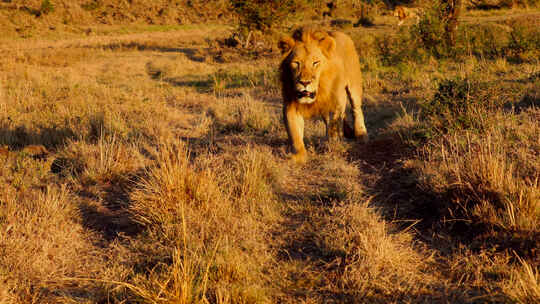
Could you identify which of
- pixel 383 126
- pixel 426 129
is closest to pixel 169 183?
pixel 426 129

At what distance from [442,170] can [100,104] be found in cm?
793

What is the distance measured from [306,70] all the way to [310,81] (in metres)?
0.16

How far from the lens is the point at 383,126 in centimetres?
776

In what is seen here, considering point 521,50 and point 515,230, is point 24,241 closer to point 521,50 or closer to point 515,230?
point 515,230

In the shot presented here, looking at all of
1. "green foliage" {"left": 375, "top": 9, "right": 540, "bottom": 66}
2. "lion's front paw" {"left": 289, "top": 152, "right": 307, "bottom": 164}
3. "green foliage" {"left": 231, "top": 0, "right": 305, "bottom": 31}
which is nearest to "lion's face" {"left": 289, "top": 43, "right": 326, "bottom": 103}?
"lion's front paw" {"left": 289, "top": 152, "right": 307, "bottom": 164}

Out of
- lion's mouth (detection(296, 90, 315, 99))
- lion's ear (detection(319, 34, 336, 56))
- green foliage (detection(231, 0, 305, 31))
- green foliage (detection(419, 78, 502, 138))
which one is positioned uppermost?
green foliage (detection(231, 0, 305, 31))

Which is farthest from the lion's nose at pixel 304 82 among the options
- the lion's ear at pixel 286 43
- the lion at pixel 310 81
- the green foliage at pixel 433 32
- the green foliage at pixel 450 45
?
the green foliage at pixel 433 32

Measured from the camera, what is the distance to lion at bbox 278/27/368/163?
5.31 m

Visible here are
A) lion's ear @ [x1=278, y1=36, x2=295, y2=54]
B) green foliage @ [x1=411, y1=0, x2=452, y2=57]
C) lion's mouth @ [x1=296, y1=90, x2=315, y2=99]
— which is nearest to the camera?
lion's mouth @ [x1=296, y1=90, x2=315, y2=99]

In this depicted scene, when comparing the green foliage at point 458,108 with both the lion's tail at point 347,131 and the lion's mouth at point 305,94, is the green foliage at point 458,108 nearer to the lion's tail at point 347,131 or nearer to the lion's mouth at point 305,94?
the lion's tail at point 347,131

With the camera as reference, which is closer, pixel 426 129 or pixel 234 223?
pixel 234 223

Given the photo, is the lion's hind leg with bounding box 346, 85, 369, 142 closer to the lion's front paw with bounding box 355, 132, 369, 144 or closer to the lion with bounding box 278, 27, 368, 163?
the lion's front paw with bounding box 355, 132, 369, 144

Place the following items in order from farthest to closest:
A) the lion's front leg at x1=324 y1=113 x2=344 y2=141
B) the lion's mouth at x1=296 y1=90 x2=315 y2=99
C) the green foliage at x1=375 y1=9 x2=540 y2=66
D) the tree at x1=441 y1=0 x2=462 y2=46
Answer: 1. the tree at x1=441 y1=0 x2=462 y2=46
2. the green foliage at x1=375 y1=9 x2=540 y2=66
3. the lion's front leg at x1=324 y1=113 x2=344 y2=141
4. the lion's mouth at x1=296 y1=90 x2=315 y2=99

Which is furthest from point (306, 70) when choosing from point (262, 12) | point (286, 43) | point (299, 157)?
point (262, 12)
